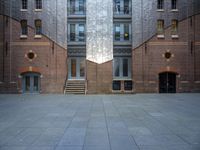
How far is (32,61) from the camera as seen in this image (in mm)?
24375

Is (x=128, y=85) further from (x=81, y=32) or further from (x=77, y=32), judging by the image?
(x=77, y=32)

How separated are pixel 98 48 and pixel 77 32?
10.4ft

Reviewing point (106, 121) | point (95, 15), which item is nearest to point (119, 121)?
point (106, 121)

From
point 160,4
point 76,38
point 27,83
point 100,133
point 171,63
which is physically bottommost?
point 100,133

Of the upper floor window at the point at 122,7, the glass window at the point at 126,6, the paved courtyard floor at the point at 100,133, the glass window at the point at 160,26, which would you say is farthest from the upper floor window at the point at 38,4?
the paved courtyard floor at the point at 100,133

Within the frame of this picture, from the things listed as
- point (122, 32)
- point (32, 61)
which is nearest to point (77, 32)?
point (122, 32)

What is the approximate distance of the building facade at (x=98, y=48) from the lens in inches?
960

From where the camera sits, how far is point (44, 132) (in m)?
7.75

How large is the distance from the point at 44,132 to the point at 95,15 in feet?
63.3

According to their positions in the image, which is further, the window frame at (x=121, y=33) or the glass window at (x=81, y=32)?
the window frame at (x=121, y=33)

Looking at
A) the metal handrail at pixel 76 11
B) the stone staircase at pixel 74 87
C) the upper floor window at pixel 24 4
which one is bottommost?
the stone staircase at pixel 74 87

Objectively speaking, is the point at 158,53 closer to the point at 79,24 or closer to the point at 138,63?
the point at 138,63

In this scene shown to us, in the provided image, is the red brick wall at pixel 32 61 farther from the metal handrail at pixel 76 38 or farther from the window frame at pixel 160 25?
the window frame at pixel 160 25

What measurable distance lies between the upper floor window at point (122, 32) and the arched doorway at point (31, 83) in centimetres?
1003
